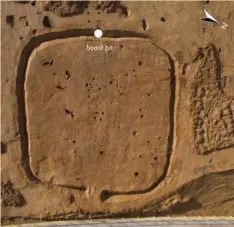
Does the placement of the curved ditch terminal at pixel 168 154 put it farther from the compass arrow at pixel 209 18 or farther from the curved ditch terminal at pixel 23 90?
the compass arrow at pixel 209 18

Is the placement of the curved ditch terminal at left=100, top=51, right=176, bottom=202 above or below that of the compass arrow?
below

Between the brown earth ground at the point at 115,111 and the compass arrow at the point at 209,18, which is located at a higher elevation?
the compass arrow at the point at 209,18

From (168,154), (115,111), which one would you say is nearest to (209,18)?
(115,111)

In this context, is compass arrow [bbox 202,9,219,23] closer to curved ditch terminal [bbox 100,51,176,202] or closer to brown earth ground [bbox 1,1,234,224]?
brown earth ground [bbox 1,1,234,224]

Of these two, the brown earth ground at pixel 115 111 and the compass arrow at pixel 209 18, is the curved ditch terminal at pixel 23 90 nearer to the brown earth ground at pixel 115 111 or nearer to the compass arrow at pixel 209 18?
the brown earth ground at pixel 115 111

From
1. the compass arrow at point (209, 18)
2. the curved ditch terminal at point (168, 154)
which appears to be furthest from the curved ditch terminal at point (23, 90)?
the compass arrow at point (209, 18)

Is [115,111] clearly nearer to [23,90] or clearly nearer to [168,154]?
[168,154]

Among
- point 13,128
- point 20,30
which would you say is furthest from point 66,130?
point 20,30

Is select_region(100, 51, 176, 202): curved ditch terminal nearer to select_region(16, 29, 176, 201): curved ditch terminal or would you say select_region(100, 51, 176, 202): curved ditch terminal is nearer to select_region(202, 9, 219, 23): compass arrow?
select_region(16, 29, 176, 201): curved ditch terminal

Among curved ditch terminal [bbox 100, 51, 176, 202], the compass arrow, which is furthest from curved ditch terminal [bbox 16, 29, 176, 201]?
the compass arrow
